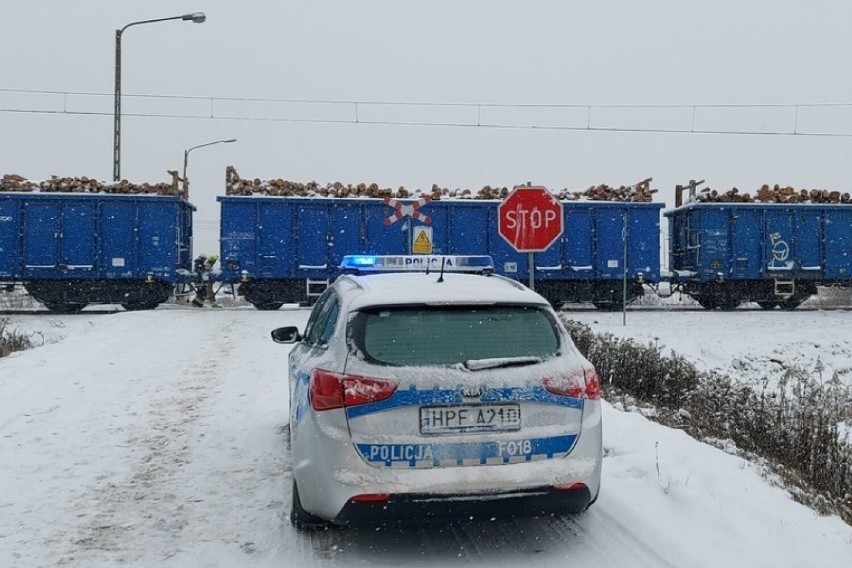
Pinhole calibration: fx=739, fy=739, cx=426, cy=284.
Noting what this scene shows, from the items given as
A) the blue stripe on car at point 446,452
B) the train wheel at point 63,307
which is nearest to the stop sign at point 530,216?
the blue stripe on car at point 446,452

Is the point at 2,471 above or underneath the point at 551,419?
underneath

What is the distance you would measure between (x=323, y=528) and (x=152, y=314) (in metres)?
13.6

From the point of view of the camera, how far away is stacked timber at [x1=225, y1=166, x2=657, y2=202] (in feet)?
64.9

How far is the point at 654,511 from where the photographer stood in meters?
4.33

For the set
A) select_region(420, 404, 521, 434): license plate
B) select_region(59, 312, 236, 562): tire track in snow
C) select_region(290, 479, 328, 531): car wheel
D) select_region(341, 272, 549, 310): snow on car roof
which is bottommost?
select_region(59, 312, 236, 562): tire track in snow

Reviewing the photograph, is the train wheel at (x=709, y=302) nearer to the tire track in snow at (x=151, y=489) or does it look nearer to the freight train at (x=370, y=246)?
the freight train at (x=370, y=246)

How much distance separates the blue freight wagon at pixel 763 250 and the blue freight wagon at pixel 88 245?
14136 mm

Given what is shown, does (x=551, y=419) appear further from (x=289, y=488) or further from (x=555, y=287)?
(x=555, y=287)

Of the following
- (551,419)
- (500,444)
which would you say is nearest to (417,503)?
(500,444)

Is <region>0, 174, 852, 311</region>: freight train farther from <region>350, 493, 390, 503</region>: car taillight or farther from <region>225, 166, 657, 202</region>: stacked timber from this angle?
<region>350, 493, 390, 503</region>: car taillight

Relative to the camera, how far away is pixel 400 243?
20.0 meters

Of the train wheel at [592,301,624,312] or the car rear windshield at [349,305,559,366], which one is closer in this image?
the car rear windshield at [349,305,559,366]

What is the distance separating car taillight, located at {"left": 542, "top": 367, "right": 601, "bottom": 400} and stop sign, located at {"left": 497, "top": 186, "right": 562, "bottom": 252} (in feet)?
21.5

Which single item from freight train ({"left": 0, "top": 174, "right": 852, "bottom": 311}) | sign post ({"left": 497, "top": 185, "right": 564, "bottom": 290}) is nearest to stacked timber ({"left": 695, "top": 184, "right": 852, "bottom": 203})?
freight train ({"left": 0, "top": 174, "right": 852, "bottom": 311})
